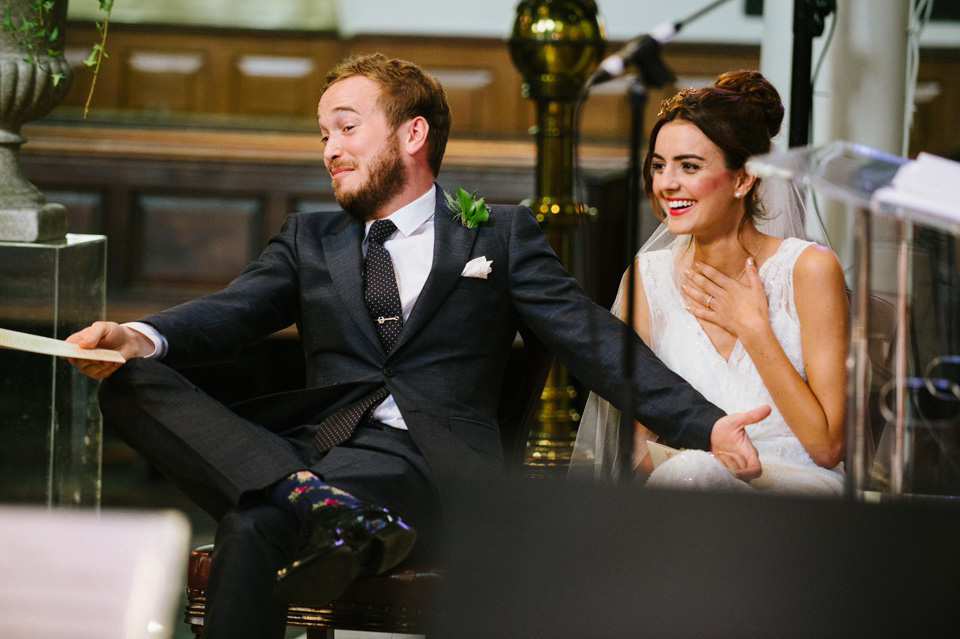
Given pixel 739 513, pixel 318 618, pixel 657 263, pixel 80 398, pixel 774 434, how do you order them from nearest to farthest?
1. pixel 739 513
2. pixel 318 618
3. pixel 774 434
4. pixel 657 263
5. pixel 80 398

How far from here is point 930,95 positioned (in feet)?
20.1

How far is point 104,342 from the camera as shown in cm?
229

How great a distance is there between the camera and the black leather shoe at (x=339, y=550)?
1.92m

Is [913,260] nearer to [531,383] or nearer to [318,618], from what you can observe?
[531,383]

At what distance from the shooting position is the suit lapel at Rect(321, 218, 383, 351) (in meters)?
2.52

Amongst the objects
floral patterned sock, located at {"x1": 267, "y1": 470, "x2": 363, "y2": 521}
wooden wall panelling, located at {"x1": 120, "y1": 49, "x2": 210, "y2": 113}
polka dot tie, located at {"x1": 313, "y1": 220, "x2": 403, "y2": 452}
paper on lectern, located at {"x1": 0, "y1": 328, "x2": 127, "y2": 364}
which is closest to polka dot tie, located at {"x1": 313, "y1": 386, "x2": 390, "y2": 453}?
polka dot tie, located at {"x1": 313, "y1": 220, "x2": 403, "y2": 452}

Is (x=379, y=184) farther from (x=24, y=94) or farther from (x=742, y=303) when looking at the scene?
(x=24, y=94)

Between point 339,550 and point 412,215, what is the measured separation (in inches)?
37.9

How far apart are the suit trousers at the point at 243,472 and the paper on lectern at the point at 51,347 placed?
2.4 inches

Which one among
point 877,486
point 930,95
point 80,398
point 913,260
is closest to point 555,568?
point 877,486

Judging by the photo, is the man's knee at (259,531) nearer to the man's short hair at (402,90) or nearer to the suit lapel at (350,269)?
the suit lapel at (350,269)

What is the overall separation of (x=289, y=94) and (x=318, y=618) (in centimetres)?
484

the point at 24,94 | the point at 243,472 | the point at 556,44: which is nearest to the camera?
the point at 243,472

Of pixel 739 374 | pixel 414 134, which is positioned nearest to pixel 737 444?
pixel 739 374
